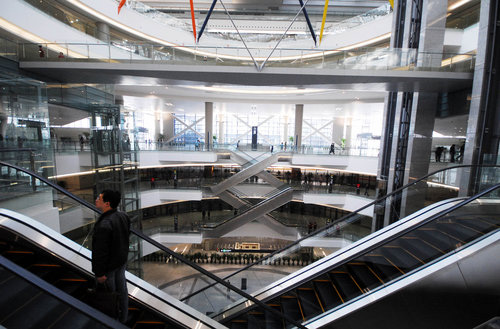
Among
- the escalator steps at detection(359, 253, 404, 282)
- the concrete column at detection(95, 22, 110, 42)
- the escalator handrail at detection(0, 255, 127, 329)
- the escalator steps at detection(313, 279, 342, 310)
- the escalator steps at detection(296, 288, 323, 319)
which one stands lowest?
the escalator steps at detection(296, 288, 323, 319)

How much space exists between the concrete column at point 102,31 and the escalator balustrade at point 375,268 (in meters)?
18.0

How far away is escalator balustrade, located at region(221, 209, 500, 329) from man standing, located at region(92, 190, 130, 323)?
235 centimetres

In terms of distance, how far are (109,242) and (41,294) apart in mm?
927

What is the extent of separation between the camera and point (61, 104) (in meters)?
10.8

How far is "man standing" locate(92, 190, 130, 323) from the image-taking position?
2318 mm

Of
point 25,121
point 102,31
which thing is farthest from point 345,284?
point 102,31

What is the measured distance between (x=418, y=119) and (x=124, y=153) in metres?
13.1

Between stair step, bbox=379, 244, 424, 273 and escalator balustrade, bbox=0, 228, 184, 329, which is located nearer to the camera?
escalator balustrade, bbox=0, 228, 184, 329

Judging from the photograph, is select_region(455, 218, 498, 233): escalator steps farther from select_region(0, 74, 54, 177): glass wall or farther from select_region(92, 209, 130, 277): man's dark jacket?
select_region(0, 74, 54, 177): glass wall

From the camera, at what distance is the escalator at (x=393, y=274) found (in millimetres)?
3195

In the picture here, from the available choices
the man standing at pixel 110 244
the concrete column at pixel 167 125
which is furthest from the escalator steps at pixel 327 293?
the concrete column at pixel 167 125

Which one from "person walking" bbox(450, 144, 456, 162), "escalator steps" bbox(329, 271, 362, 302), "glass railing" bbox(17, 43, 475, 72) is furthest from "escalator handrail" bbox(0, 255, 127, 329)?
"person walking" bbox(450, 144, 456, 162)

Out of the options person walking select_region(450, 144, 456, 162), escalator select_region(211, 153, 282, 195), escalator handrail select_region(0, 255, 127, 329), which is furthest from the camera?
escalator select_region(211, 153, 282, 195)

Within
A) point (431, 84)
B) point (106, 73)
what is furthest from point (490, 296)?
point (106, 73)
